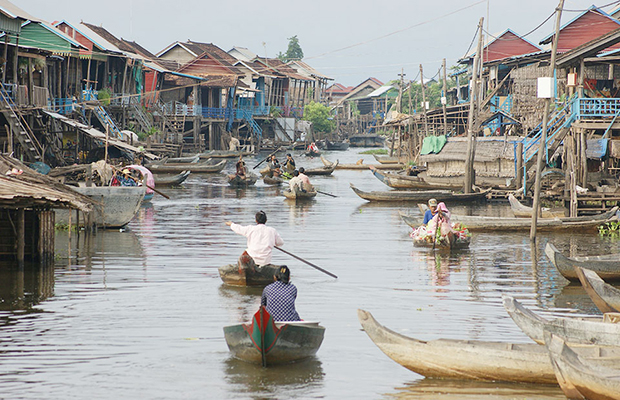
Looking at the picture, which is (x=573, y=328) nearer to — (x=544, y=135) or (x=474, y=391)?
(x=474, y=391)

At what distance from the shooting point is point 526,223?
1870 centimetres

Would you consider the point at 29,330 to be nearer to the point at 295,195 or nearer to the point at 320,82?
the point at 295,195

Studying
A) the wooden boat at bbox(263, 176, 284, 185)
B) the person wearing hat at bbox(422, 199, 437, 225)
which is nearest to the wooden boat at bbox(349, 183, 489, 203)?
the wooden boat at bbox(263, 176, 284, 185)

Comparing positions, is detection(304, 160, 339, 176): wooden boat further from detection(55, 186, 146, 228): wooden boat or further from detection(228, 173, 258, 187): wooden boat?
detection(55, 186, 146, 228): wooden boat

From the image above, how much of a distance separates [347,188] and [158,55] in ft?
99.1

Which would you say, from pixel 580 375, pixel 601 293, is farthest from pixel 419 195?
pixel 580 375

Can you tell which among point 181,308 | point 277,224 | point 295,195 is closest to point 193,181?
point 295,195

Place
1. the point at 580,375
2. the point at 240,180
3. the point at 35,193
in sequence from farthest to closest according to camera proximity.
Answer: the point at 240,180 → the point at 35,193 → the point at 580,375

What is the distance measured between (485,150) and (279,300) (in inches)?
904

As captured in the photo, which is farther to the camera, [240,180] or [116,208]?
[240,180]

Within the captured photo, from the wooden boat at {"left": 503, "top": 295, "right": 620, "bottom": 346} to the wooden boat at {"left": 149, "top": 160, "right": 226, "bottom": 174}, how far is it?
102 feet

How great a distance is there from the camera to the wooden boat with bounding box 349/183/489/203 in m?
26.1

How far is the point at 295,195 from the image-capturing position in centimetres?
2770

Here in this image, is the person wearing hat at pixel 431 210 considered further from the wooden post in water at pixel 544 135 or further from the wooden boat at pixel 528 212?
the wooden boat at pixel 528 212
